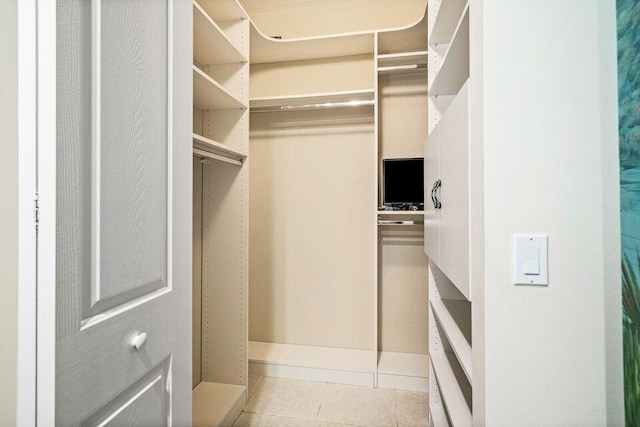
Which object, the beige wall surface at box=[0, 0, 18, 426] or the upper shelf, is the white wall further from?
the upper shelf

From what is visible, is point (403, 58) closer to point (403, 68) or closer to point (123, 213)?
point (403, 68)

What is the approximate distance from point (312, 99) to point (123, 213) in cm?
188

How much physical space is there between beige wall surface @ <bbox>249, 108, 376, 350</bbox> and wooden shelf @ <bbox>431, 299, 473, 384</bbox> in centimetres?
85

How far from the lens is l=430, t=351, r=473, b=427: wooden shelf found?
4.01ft

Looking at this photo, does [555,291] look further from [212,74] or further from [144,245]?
[212,74]

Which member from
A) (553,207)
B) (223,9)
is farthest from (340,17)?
(553,207)

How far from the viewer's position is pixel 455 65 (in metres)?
1.43

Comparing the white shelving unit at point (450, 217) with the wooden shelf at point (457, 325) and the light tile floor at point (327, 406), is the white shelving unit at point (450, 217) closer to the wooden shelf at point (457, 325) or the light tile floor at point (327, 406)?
the wooden shelf at point (457, 325)

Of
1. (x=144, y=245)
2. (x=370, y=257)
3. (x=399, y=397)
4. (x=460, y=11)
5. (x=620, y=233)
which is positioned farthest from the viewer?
(x=370, y=257)

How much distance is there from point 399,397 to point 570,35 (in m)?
2.19

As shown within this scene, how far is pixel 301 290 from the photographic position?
8.84 ft

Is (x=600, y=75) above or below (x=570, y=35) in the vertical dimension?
below

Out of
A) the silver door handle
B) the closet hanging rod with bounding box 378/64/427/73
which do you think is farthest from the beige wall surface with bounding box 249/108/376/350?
the silver door handle

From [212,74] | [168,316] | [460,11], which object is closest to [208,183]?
[212,74]
